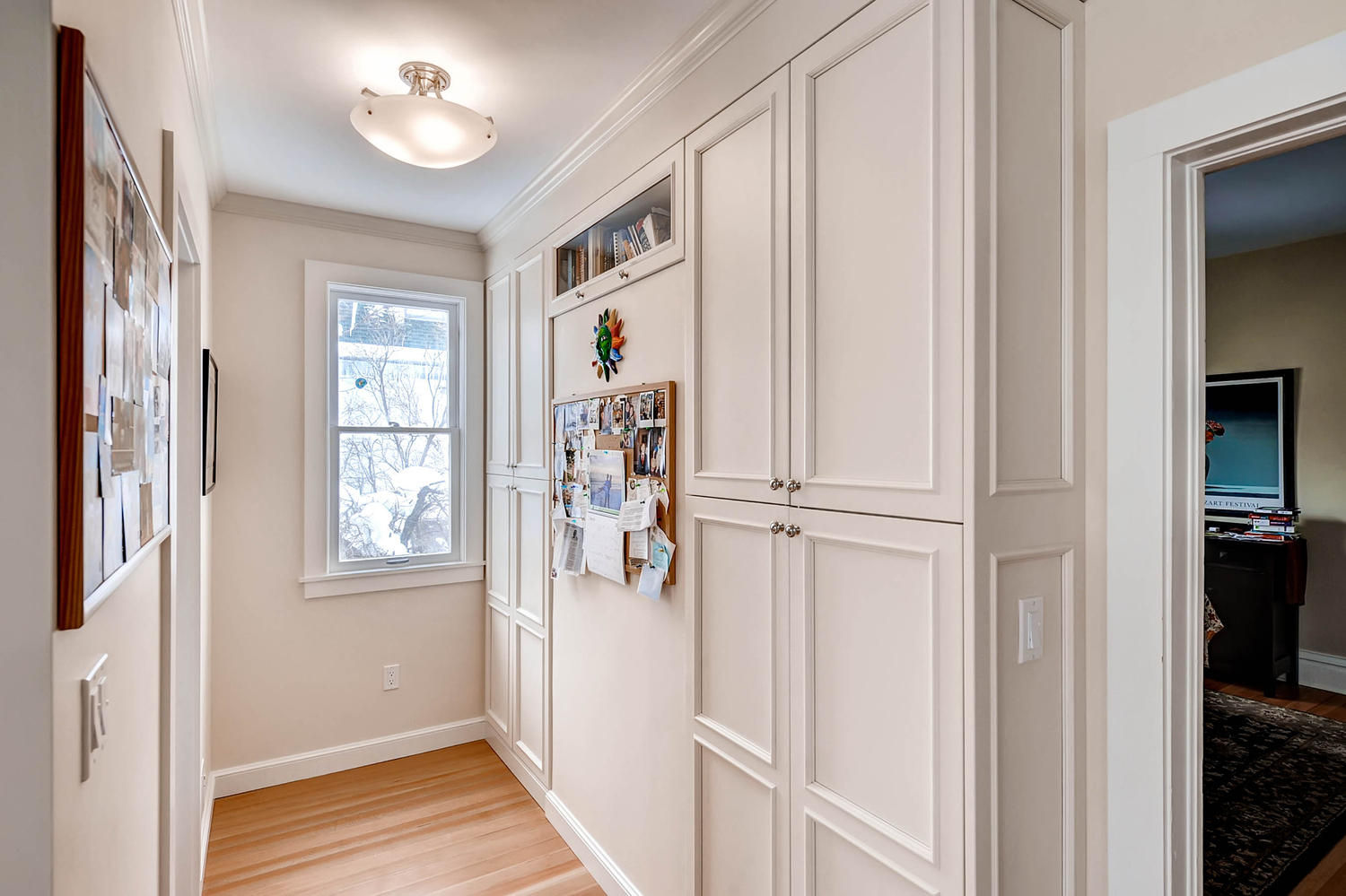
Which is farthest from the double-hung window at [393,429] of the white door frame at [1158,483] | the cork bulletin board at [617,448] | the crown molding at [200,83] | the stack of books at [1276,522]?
the stack of books at [1276,522]

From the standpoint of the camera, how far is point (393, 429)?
3.46 meters

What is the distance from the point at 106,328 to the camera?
910 mm

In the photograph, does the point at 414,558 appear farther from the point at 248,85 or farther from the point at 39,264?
the point at 39,264

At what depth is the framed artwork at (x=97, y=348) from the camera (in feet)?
2.44

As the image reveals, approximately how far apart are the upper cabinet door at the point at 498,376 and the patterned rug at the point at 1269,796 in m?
3.06

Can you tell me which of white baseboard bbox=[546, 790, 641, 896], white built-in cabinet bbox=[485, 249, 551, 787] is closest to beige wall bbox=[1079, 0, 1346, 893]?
white baseboard bbox=[546, 790, 641, 896]

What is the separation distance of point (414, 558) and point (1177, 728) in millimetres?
3154

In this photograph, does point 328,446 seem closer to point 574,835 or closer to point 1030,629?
point 574,835

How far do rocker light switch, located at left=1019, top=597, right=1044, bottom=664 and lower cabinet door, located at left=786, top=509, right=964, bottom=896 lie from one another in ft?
0.49

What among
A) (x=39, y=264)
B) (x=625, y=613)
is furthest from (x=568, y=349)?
(x=39, y=264)

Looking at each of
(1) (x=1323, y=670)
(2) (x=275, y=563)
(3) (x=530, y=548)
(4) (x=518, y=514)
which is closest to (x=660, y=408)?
(3) (x=530, y=548)

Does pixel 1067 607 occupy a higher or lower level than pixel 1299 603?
higher

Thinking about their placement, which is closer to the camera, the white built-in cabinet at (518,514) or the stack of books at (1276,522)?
the white built-in cabinet at (518,514)

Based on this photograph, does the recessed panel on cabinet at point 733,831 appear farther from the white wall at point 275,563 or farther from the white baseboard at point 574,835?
the white wall at point 275,563
